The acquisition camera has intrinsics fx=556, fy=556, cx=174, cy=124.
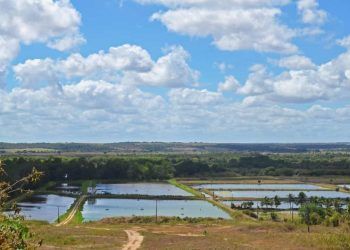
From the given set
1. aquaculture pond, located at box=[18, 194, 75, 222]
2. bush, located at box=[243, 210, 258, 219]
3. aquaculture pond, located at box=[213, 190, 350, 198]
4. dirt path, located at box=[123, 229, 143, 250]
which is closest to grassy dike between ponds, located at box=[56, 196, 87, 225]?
aquaculture pond, located at box=[18, 194, 75, 222]

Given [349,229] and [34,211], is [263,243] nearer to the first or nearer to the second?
[349,229]

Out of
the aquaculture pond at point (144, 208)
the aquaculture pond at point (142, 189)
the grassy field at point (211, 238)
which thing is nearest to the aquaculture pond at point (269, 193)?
the aquaculture pond at point (142, 189)

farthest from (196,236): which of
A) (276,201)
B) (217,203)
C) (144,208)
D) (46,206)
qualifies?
(46,206)

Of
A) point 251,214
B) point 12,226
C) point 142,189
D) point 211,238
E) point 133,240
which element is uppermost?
point 12,226

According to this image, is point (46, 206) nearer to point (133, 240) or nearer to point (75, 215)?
point (75, 215)

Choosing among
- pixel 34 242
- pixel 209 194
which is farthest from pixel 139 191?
pixel 34 242

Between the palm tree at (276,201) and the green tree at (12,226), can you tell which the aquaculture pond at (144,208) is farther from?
the green tree at (12,226)
